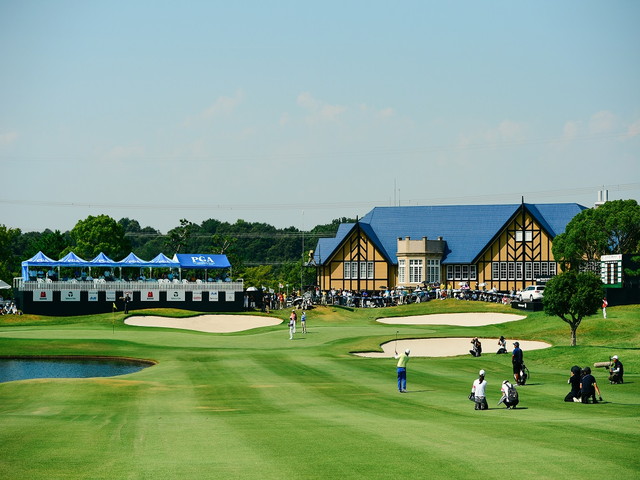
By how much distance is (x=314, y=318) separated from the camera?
8812 centimetres

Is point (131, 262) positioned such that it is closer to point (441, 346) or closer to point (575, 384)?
point (441, 346)

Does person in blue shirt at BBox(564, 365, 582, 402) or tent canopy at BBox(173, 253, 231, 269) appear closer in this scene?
person in blue shirt at BBox(564, 365, 582, 402)

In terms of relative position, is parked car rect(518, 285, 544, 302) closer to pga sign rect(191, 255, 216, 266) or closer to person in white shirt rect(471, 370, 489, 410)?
pga sign rect(191, 255, 216, 266)

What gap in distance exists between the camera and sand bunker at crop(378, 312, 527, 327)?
267 ft

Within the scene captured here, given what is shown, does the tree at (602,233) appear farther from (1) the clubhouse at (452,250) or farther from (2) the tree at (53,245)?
(2) the tree at (53,245)

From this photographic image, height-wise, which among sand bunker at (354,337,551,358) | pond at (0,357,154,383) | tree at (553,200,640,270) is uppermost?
tree at (553,200,640,270)

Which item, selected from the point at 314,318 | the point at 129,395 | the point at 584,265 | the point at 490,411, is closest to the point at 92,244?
the point at 314,318

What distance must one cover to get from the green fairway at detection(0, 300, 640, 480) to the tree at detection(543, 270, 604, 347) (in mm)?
3834

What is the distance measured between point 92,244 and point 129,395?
313 feet

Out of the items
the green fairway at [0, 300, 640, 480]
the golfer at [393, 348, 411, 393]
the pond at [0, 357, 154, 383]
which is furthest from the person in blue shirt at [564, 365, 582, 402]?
the pond at [0, 357, 154, 383]

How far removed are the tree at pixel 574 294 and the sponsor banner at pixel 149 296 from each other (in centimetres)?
5456

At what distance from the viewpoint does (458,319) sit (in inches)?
3305

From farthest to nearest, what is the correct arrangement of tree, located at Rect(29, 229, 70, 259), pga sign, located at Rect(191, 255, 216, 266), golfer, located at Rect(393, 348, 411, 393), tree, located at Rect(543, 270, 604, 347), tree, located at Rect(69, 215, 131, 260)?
tree, located at Rect(29, 229, 70, 259) < tree, located at Rect(69, 215, 131, 260) < pga sign, located at Rect(191, 255, 216, 266) < tree, located at Rect(543, 270, 604, 347) < golfer, located at Rect(393, 348, 411, 393)

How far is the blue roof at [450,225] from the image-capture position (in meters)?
109
